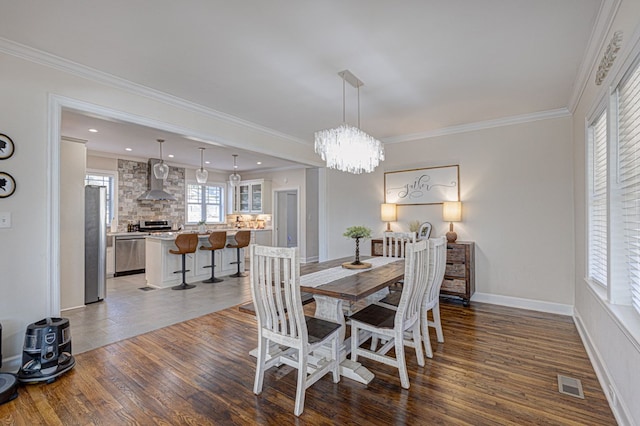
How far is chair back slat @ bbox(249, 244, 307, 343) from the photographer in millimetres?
1943

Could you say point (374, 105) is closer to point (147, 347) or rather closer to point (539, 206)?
point (539, 206)

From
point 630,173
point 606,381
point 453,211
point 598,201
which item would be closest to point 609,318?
point 606,381

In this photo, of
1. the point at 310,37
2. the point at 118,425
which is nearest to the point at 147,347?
the point at 118,425

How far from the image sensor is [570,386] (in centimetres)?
227

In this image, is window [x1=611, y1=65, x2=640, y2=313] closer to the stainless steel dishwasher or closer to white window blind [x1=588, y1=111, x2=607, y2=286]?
white window blind [x1=588, y1=111, x2=607, y2=286]

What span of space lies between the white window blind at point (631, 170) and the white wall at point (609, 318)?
14 cm

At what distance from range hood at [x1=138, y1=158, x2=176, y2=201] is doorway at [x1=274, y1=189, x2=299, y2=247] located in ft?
8.99

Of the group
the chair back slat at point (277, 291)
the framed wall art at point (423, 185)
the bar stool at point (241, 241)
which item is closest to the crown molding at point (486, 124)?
the framed wall art at point (423, 185)

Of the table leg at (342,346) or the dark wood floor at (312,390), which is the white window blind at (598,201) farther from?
the table leg at (342,346)

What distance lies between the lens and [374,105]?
3783 millimetres

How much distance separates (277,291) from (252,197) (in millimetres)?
7133

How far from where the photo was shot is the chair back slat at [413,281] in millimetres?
2244

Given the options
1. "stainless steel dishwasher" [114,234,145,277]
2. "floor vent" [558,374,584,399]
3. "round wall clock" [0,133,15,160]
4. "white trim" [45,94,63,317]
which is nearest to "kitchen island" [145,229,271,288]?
"stainless steel dishwasher" [114,234,145,277]

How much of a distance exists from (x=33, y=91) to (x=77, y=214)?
216 cm
